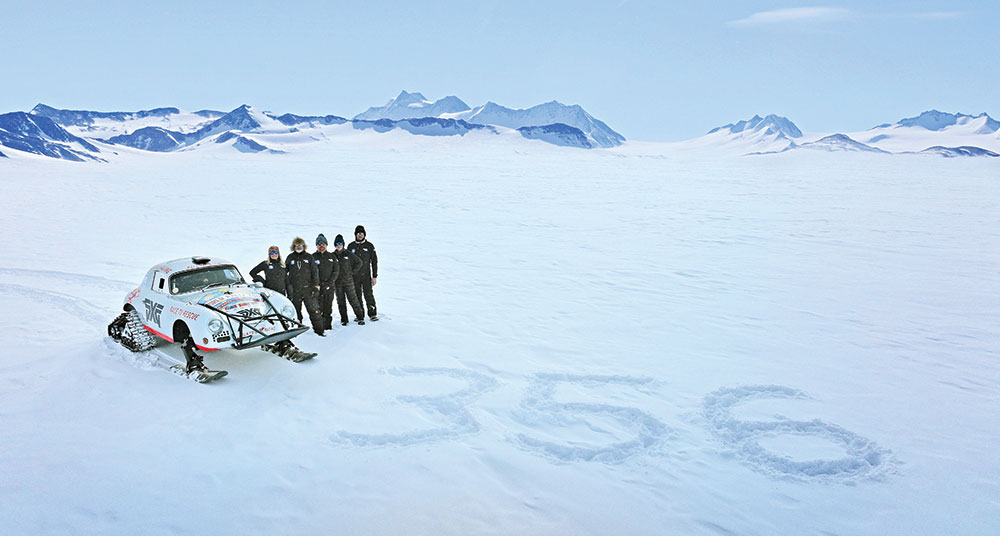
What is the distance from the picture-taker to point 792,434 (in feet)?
21.7

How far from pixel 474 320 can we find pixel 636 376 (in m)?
3.69

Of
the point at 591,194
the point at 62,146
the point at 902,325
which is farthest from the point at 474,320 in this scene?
the point at 62,146

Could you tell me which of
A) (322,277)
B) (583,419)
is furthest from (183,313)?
(583,419)

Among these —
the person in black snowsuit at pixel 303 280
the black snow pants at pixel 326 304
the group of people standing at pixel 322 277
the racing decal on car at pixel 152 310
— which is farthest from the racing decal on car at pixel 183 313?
the black snow pants at pixel 326 304

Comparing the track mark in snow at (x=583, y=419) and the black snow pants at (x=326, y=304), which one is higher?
the black snow pants at (x=326, y=304)

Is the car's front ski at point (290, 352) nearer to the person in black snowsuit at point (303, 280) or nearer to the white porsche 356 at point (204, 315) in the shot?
the white porsche 356 at point (204, 315)

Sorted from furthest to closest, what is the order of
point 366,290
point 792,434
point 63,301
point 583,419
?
point 63,301 → point 366,290 → point 583,419 → point 792,434

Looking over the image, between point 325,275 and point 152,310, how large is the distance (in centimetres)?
247

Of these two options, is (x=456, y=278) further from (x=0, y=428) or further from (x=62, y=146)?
(x=62, y=146)

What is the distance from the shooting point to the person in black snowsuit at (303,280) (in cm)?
949

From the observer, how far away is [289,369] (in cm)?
809

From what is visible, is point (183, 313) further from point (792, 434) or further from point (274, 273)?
point (792, 434)

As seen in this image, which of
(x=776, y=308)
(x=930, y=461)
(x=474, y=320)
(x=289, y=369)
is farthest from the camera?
(x=776, y=308)

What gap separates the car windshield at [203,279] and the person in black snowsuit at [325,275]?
1.26m
